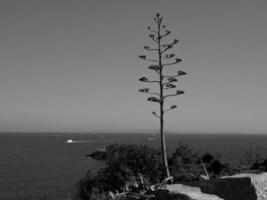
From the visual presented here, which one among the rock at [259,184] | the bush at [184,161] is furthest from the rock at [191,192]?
the bush at [184,161]

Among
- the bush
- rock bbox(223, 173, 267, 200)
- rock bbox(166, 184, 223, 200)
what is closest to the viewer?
rock bbox(166, 184, 223, 200)

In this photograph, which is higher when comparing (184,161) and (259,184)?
(259,184)

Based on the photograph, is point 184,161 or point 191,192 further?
point 184,161

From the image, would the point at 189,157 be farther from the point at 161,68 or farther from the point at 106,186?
the point at 161,68

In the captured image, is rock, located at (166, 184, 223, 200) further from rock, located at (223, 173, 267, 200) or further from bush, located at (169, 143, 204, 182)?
bush, located at (169, 143, 204, 182)

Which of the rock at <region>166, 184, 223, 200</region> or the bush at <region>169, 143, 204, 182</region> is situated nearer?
the rock at <region>166, 184, 223, 200</region>

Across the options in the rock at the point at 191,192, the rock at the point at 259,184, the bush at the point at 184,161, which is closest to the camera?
the rock at the point at 191,192

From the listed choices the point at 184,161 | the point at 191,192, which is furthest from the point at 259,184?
the point at 184,161

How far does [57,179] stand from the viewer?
81.0 metres

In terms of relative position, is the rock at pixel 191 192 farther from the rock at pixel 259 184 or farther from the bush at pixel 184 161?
the bush at pixel 184 161

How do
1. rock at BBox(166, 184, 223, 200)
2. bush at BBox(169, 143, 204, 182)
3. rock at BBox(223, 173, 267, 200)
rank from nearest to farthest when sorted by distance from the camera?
rock at BBox(166, 184, 223, 200)
rock at BBox(223, 173, 267, 200)
bush at BBox(169, 143, 204, 182)

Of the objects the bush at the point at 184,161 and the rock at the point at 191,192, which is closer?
the rock at the point at 191,192

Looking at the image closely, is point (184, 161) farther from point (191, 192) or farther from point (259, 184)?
point (191, 192)

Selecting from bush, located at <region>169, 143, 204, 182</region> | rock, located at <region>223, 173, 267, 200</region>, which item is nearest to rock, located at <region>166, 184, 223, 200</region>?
rock, located at <region>223, 173, 267, 200</region>
